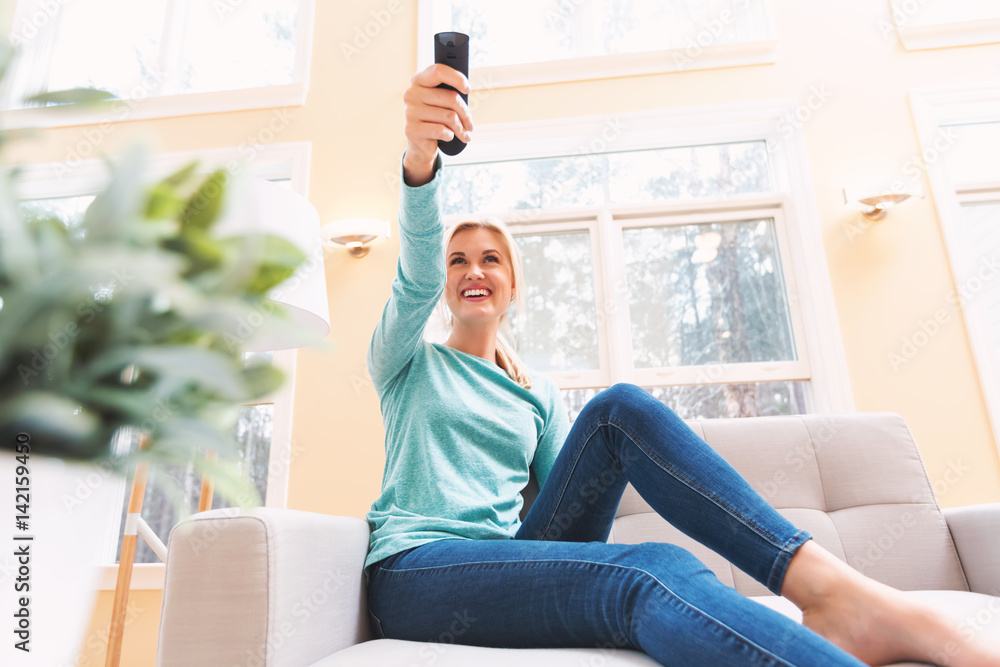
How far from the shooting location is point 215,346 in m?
0.27

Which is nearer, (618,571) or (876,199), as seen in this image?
(618,571)

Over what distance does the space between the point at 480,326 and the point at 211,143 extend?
2.10m

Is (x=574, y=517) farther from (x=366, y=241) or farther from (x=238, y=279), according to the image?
(x=366, y=241)

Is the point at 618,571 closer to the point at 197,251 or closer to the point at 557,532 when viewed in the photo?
the point at 557,532

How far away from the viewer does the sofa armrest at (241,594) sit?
75cm

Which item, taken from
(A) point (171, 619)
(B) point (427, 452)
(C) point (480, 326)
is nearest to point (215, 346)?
(A) point (171, 619)

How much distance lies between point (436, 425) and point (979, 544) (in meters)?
1.11

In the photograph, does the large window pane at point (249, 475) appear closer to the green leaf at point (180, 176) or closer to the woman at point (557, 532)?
the woman at point (557, 532)

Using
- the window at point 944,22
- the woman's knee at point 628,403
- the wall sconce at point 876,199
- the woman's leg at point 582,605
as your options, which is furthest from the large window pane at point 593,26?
the woman's leg at point 582,605

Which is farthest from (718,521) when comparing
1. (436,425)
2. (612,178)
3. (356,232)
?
(612,178)

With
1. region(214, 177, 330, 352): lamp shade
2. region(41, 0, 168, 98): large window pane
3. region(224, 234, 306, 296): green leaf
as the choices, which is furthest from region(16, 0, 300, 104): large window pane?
region(224, 234, 306, 296): green leaf

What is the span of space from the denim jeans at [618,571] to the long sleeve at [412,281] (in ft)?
1.24

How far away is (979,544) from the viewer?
4.01ft

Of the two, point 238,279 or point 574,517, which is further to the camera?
point 574,517
